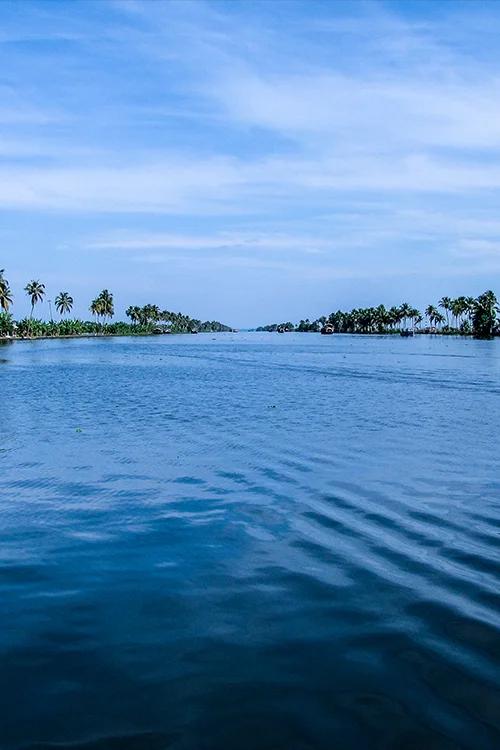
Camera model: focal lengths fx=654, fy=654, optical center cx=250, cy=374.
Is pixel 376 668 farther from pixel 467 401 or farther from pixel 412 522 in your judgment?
pixel 467 401

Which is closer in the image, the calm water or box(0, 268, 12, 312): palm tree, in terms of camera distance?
the calm water

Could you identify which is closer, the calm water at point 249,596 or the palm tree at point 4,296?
the calm water at point 249,596

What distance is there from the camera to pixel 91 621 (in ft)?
24.7

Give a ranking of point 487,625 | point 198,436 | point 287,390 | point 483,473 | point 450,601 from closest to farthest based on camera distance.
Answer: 1. point 487,625
2. point 450,601
3. point 483,473
4. point 198,436
5. point 287,390

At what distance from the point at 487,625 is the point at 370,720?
2312 millimetres

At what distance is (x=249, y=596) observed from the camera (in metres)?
8.25

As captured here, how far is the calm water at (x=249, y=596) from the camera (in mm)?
5602

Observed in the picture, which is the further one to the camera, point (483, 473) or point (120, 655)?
point (483, 473)

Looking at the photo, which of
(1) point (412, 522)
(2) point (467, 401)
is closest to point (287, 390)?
(2) point (467, 401)

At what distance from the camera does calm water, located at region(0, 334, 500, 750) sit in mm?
5602

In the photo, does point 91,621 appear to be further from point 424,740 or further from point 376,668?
point 424,740

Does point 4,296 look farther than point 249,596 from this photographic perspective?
Yes

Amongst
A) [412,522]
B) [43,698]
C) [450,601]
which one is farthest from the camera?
[412,522]

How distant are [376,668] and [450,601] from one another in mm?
1924
